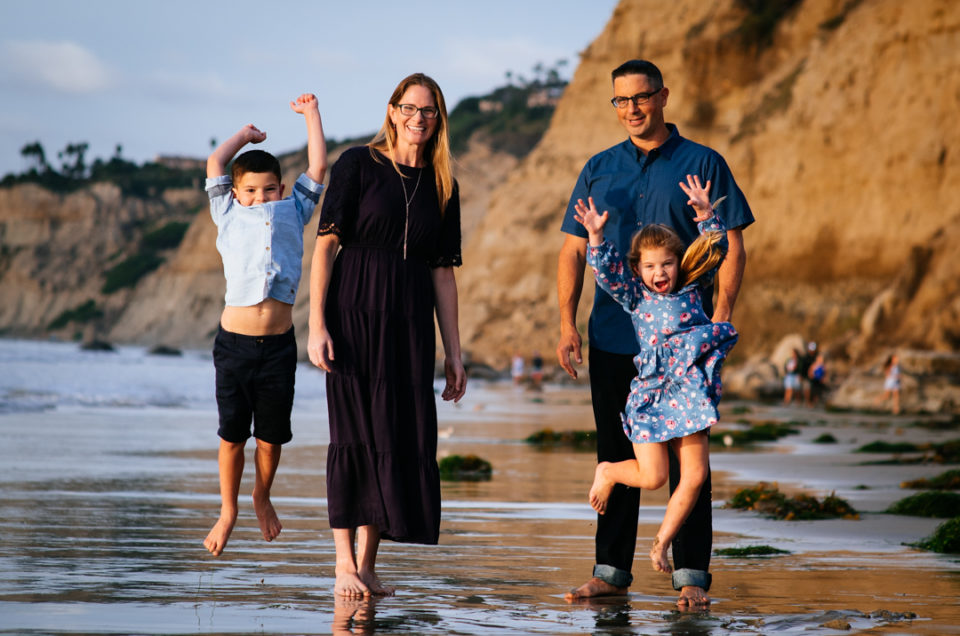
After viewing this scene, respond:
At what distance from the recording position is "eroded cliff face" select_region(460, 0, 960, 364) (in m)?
33.4

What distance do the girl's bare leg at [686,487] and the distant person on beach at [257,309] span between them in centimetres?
161

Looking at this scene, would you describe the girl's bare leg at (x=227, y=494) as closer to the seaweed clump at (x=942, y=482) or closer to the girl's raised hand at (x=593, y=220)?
the girl's raised hand at (x=593, y=220)

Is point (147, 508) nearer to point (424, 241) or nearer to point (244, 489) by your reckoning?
point (244, 489)

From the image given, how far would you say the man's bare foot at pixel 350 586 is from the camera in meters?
4.32

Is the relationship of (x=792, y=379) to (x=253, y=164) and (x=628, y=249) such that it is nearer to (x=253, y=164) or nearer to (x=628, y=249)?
(x=628, y=249)

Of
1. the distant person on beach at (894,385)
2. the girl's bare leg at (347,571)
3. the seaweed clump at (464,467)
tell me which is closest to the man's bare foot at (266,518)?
the girl's bare leg at (347,571)

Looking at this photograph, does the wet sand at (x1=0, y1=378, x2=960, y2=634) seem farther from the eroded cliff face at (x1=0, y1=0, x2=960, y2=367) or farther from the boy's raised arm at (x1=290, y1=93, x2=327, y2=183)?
the eroded cliff face at (x1=0, y1=0, x2=960, y2=367)

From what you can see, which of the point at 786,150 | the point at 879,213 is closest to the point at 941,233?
the point at 879,213

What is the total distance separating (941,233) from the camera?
3134 cm

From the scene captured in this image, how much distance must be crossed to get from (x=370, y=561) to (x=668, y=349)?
1391 millimetres

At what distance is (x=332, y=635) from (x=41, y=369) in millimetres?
35617

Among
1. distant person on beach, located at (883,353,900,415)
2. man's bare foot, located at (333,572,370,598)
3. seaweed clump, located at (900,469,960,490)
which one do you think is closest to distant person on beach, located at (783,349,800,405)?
Result: distant person on beach, located at (883,353,900,415)

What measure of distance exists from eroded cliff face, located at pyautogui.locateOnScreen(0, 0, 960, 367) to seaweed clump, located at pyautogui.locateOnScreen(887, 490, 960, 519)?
21.0 metres

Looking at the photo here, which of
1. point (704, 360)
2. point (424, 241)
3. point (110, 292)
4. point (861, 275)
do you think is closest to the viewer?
point (704, 360)
